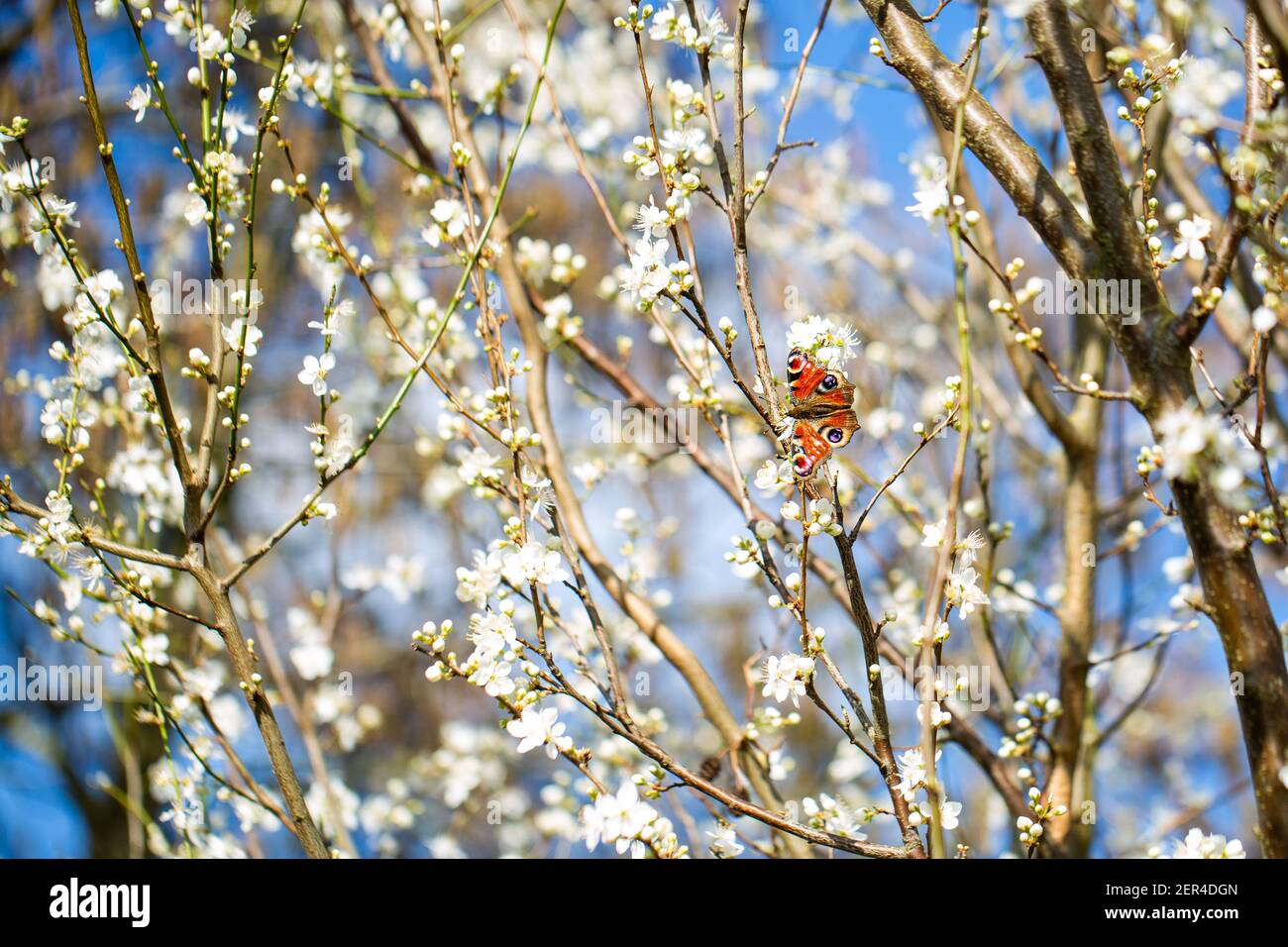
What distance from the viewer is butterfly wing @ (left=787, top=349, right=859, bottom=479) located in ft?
4.85

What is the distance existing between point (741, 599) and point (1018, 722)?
5798 millimetres

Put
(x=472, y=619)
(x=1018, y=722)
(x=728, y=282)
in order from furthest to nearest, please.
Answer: (x=728, y=282)
(x=1018, y=722)
(x=472, y=619)

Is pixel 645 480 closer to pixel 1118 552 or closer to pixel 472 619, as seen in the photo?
pixel 1118 552

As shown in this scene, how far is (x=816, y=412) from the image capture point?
1.54 metres

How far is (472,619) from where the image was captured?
5.46 feet

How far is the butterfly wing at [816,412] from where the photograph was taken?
4.85 feet

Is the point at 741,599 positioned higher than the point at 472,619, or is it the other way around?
the point at 741,599

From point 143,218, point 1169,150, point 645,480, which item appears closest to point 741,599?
point 645,480

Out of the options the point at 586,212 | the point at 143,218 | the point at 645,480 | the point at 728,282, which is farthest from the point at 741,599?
the point at 143,218
